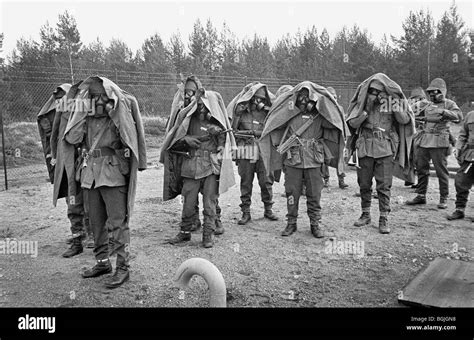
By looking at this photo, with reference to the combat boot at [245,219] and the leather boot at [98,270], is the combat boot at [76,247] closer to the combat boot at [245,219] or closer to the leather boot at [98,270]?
the leather boot at [98,270]

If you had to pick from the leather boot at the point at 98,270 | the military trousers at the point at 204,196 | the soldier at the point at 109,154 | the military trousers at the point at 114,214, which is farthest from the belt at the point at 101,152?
the military trousers at the point at 204,196

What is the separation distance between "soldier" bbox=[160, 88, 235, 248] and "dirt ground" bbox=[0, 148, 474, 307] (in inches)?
19.2

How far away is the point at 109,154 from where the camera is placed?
4.99 m

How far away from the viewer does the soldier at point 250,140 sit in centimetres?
750

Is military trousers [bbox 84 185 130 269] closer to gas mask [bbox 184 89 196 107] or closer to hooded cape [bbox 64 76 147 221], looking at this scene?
hooded cape [bbox 64 76 147 221]

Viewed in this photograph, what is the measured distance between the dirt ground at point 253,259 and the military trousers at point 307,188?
0.34m

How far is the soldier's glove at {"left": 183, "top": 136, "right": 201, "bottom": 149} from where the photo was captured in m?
6.14

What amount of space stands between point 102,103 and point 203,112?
5.43 feet

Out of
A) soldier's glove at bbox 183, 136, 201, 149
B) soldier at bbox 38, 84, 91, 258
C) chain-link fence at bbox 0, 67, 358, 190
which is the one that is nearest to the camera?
soldier at bbox 38, 84, 91, 258

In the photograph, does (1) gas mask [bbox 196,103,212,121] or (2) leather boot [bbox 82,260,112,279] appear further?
(1) gas mask [bbox 196,103,212,121]

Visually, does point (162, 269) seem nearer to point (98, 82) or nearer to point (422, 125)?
point (98, 82)

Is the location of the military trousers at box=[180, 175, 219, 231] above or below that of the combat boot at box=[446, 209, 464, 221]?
above

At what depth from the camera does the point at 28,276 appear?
5.34 metres

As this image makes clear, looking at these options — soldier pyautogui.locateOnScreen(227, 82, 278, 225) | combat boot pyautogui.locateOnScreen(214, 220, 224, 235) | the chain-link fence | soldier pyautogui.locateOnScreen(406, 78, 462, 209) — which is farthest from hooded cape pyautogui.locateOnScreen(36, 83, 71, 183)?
soldier pyautogui.locateOnScreen(406, 78, 462, 209)
